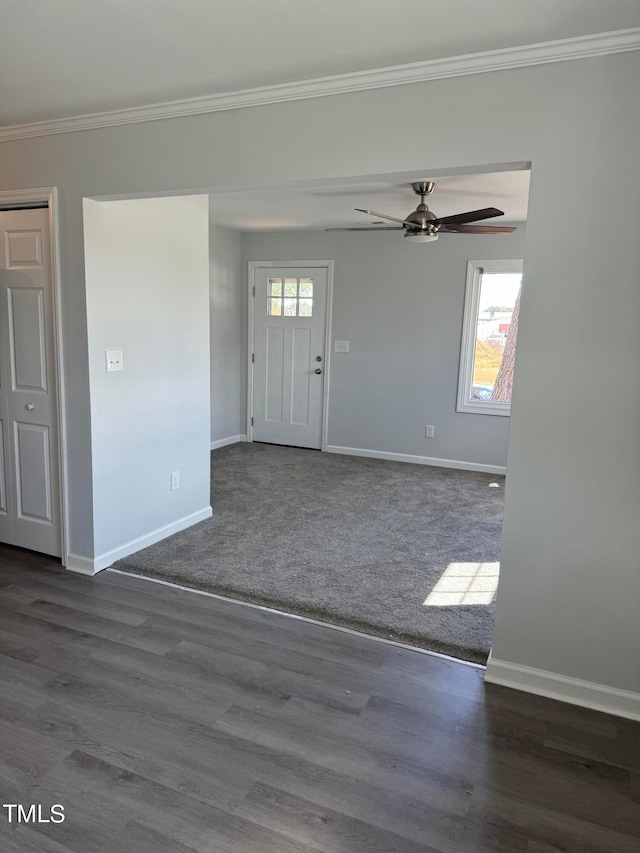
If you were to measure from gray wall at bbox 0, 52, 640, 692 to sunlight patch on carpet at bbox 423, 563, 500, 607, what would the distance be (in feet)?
2.17

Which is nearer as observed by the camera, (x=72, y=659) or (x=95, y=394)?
(x=72, y=659)

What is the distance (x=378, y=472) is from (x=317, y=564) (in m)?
2.32

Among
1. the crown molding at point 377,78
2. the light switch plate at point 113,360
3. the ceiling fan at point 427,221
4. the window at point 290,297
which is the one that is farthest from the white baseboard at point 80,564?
the window at point 290,297

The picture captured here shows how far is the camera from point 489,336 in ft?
18.6

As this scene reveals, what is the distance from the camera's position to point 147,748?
1973 millimetres

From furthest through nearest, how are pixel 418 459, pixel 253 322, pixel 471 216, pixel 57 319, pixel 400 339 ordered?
pixel 253 322, pixel 418 459, pixel 400 339, pixel 471 216, pixel 57 319

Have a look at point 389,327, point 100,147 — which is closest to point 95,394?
point 100,147

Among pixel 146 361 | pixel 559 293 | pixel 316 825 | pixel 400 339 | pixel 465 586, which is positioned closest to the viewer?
pixel 316 825

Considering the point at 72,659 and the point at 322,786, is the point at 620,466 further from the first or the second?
the point at 72,659

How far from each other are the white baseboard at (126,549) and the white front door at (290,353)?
8.58ft

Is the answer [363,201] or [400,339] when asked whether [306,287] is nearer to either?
[400,339]

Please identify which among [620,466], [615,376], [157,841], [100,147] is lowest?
[157,841]

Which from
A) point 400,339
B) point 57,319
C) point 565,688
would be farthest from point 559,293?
point 400,339

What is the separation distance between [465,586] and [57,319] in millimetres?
2681
